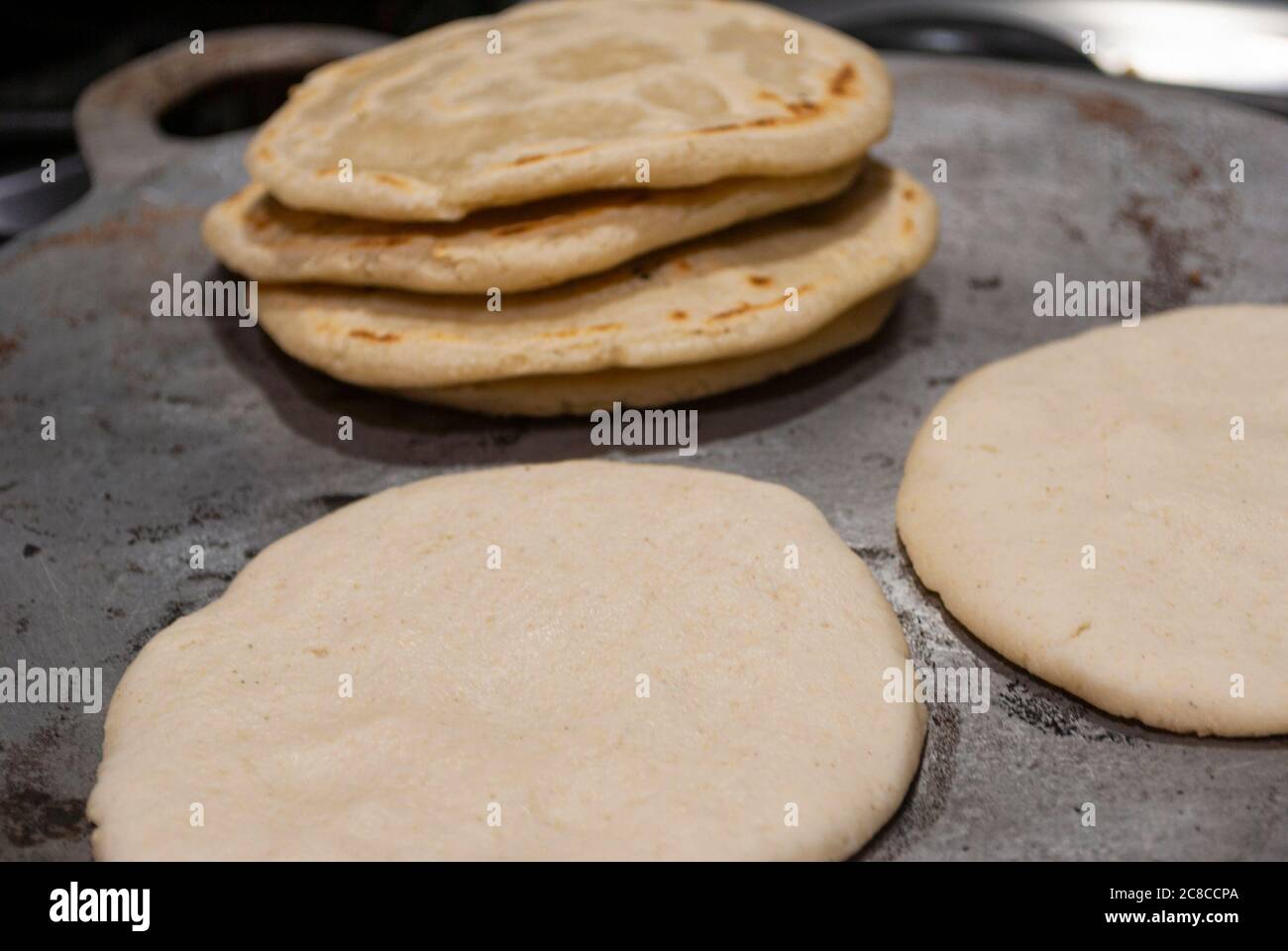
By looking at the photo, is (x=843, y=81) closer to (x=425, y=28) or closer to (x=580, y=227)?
(x=580, y=227)

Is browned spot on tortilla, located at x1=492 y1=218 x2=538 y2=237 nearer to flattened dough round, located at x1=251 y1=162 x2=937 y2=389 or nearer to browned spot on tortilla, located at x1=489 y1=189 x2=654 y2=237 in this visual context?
browned spot on tortilla, located at x1=489 y1=189 x2=654 y2=237

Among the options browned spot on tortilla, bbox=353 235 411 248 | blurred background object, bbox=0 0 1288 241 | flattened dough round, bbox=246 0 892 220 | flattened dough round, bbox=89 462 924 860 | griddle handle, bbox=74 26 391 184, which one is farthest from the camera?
blurred background object, bbox=0 0 1288 241

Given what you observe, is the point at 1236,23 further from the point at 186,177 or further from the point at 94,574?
the point at 94,574

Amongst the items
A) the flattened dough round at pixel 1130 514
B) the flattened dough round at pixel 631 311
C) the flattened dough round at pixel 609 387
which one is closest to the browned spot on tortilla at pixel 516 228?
the flattened dough round at pixel 631 311

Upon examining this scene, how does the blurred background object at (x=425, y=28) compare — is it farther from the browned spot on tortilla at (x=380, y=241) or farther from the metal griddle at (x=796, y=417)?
the browned spot on tortilla at (x=380, y=241)

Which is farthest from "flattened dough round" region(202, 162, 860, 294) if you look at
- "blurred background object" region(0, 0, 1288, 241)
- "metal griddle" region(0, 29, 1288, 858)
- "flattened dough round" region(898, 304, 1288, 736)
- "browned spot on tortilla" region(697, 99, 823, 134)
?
"blurred background object" region(0, 0, 1288, 241)

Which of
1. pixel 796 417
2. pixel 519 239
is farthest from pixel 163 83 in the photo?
pixel 796 417

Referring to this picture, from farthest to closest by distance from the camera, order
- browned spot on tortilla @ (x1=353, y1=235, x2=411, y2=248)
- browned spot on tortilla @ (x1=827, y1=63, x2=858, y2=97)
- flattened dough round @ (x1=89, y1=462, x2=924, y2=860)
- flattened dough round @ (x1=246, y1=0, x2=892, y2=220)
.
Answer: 1. browned spot on tortilla @ (x1=827, y1=63, x2=858, y2=97)
2. browned spot on tortilla @ (x1=353, y1=235, x2=411, y2=248)
3. flattened dough round @ (x1=246, y1=0, x2=892, y2=220)
4. flattened dough round @ (x1=89, y1=462, x2=924, y2=860)
